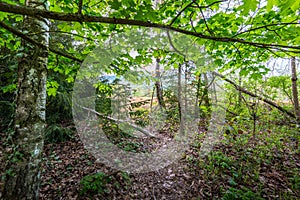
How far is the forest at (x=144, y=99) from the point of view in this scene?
1.51 meters

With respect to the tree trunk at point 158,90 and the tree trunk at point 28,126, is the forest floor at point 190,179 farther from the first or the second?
the tree trunk at point 158,90

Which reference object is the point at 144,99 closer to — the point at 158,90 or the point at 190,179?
the point at 158,90

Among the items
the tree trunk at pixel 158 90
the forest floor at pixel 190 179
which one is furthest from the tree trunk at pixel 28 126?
the tree trunk at pixel 158 90

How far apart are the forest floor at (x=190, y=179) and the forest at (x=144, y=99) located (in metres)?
0.02

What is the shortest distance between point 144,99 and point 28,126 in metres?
1.39

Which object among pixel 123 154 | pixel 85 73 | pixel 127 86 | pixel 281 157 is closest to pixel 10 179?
pixel 85 73

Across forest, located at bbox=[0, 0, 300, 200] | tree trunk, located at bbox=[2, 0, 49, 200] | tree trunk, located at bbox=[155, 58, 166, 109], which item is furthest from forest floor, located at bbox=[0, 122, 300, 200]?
tree trunk, located at bbox=[155, 58, 166, 109]

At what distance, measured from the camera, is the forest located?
1.51m

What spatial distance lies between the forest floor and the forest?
0.02 m

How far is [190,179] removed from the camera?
8.41 ft

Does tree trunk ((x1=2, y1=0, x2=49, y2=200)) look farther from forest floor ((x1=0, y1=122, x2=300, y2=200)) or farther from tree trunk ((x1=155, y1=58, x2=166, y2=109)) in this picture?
tree trunk ((x1=155, y1=58, x2=166, y2=109))

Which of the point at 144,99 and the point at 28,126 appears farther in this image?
the point at 144,99

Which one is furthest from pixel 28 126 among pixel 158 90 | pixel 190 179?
pixel 190 179

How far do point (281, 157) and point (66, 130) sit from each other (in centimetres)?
485
